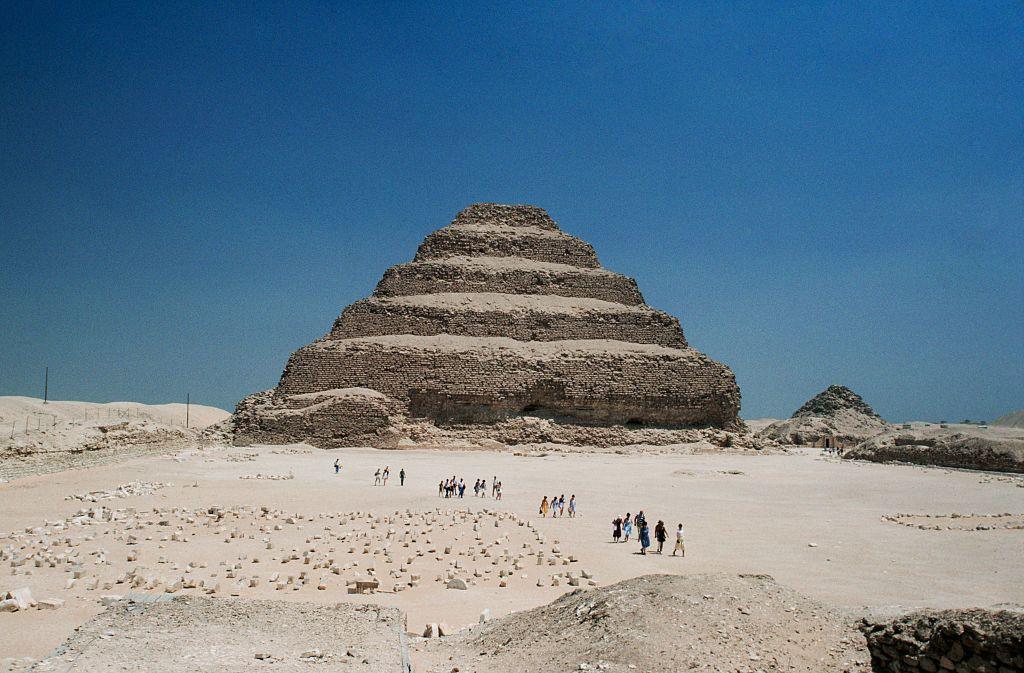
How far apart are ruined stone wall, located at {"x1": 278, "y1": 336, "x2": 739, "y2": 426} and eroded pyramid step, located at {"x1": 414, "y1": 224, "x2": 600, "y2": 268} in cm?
815

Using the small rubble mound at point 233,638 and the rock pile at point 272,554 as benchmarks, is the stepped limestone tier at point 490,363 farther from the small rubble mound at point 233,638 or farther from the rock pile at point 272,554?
the small rubble mound at point 233,638

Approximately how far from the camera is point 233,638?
5.76 meters

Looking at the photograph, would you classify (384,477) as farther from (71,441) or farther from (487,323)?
(487,323)

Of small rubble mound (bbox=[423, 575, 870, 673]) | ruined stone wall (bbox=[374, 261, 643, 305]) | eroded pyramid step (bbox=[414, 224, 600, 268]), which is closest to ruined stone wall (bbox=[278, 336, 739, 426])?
ruined stone wall (bbox=[374, 261, 643, 305])

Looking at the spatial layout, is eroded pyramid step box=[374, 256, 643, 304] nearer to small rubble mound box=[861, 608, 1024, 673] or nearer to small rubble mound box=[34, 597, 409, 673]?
small rubble mound box=[34, 597, 409, 673]

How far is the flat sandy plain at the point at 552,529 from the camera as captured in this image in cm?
832

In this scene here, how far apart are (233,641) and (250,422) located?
95.6 ft

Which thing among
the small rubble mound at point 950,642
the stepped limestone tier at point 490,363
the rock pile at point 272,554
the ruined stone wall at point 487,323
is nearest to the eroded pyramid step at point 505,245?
the stepped limestone tier at point 490,363

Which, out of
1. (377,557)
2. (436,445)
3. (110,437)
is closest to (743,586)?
(377,557)

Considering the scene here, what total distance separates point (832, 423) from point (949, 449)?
28.5 meters

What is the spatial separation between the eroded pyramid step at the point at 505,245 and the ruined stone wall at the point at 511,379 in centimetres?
815

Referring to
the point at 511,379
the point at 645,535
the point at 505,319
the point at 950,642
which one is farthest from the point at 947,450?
the point at 950,642

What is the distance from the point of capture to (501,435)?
3547 cm

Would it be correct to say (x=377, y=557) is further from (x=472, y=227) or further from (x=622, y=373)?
(x=472, y=227)
